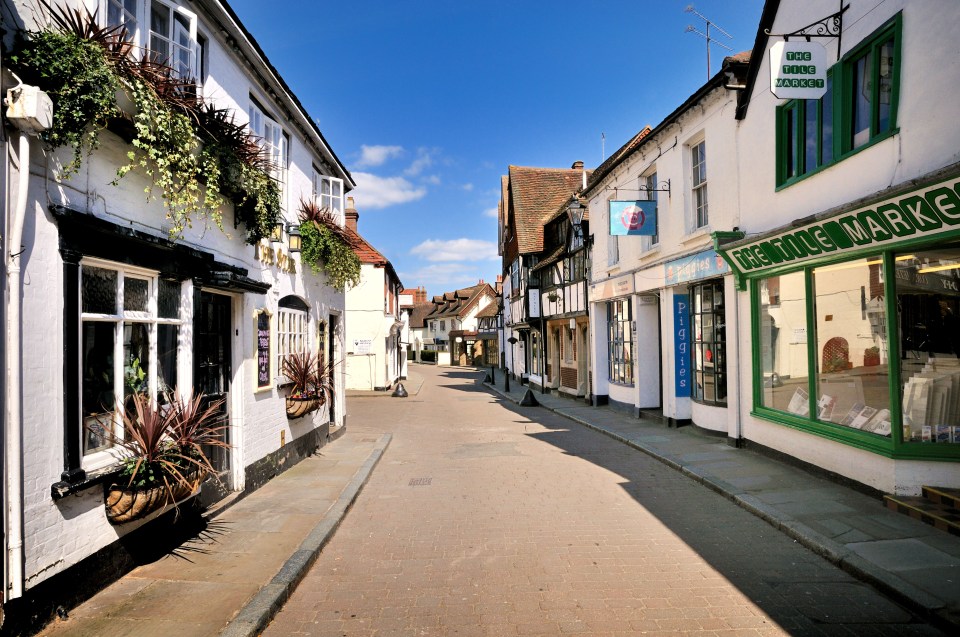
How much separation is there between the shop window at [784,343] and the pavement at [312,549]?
101 centimetres

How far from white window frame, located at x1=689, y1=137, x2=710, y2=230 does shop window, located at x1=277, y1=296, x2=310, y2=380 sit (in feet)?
25.4

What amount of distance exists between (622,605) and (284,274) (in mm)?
7008

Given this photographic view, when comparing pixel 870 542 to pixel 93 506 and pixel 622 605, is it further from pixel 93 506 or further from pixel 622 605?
pixel 93 506

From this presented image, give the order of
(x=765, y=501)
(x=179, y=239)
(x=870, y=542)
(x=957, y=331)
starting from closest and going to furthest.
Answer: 1. (x=870, y=542)
2. (x=179, y=239)
3. (x=957, y=331)
4. (x=765, y=501)

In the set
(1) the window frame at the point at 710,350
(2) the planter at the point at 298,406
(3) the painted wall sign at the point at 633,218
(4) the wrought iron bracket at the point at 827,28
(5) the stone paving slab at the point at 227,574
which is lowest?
(5) the stone paving slab at the point at 227,574

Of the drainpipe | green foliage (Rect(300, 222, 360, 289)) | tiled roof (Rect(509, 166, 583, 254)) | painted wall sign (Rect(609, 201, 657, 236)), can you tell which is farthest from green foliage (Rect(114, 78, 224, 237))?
tiled roof (Rect(509, 166, 583, 254))

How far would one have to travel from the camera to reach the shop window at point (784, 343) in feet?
27.5

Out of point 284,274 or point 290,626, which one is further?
point 284,274

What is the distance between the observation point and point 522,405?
2034cm

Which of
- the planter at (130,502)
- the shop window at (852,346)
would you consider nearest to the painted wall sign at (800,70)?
the shop window at (852,346)

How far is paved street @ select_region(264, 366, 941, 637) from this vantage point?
421cm

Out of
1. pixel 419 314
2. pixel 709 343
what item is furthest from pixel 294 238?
pixel 419 314

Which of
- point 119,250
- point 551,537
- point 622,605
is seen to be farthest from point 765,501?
point 119,250

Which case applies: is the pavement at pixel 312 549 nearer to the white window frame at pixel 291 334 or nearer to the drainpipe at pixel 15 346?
the drainpipe at pixel 15 346
